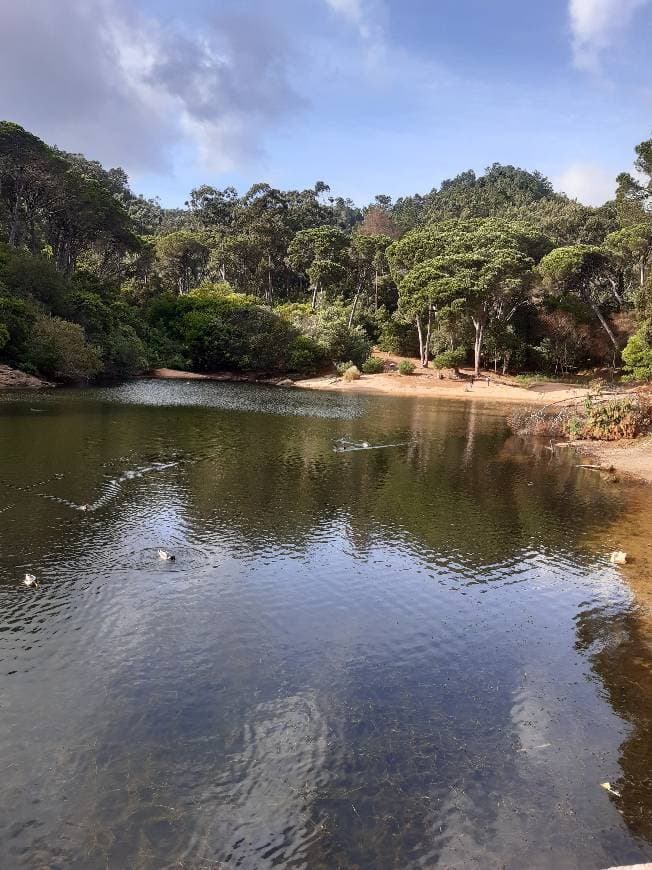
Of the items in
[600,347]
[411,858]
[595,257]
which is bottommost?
[411,858]

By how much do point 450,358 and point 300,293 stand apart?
38672mm

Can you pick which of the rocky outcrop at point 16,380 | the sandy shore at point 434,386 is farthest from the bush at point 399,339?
the rocky outcrop at point 16,380

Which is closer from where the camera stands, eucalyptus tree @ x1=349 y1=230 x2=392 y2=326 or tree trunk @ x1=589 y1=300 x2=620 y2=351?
tree trunk @ x1=589 y1=300 x2=620 y2=351

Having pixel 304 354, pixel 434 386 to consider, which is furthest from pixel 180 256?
pixel 434 386

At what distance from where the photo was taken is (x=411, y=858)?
23.7ft

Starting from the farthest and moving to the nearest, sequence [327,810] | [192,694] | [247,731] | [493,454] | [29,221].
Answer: [29,221], [493,454], [192,694], [247,731], [327,810]

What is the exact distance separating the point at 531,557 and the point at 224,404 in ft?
113

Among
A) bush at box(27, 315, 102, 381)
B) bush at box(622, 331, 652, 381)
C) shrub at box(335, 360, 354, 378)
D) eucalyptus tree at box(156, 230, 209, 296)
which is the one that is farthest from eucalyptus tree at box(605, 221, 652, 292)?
eucalyptus tree at box(156, 230, 209, 296)

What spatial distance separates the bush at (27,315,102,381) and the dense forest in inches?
4.7

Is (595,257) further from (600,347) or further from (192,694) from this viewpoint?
(192,694)

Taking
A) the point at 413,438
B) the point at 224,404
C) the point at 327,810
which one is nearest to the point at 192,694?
the point at 327,810

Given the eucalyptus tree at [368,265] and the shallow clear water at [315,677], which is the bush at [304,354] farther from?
the shallow clear water at [315,677]

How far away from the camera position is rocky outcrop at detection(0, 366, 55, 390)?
162 ft

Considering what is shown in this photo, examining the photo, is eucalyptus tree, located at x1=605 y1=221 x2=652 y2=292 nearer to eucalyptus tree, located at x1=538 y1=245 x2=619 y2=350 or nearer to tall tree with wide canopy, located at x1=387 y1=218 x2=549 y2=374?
eucalyptus tree, located at x1=538 y1=245 x2=619 y2=350
